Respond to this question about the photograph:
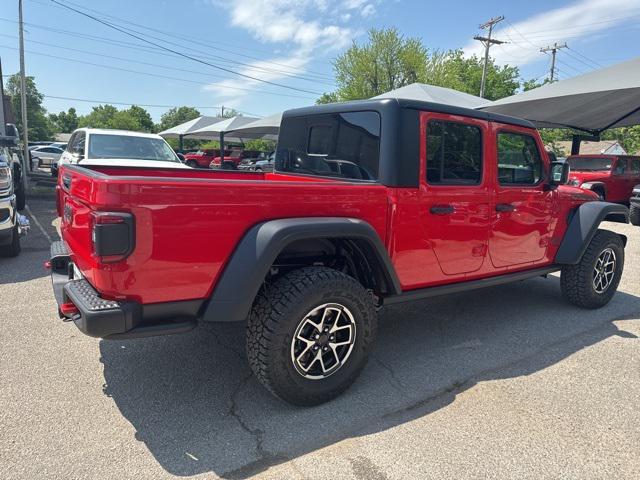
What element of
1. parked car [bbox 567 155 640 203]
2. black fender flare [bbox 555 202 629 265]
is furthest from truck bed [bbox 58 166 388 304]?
parked car [bbox 567 155 640 203]

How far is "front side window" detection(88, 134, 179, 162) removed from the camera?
798 cm

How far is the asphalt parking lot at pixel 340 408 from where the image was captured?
2.21 m

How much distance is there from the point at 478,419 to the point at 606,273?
3.00 metres

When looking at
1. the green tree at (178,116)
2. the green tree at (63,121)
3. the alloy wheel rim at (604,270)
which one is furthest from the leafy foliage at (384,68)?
the green tree at (63,121)

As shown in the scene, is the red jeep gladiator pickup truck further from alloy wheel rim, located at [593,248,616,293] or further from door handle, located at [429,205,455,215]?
alloy wheel rim, located at [593,248,616,293]

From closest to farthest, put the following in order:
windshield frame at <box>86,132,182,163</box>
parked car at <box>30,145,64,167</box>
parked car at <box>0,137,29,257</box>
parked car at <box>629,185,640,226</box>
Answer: parked car at <box>0,137,29,257</box> → windshield frame at <box>86,132,182,163</box> → parked car at <box>629,185,640,226</box> → parked car at <box>30,145,64,167</box>

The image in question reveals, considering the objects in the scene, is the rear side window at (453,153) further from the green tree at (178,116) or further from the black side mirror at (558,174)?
the green tree at (178,116)

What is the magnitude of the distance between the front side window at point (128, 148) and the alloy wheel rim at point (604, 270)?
22.5 feet

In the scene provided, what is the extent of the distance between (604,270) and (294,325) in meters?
3.78

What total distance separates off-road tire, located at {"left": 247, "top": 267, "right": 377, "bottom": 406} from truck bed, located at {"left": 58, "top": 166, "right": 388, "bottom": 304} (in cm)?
37

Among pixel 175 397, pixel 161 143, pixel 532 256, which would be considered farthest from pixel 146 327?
pixel 161 143

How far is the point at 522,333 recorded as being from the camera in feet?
13.1

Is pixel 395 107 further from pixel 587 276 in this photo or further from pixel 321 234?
pixel 587 276

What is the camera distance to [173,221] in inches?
84.1
